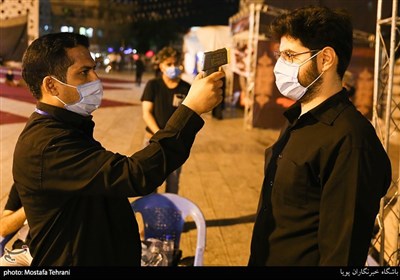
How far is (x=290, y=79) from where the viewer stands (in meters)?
1.98

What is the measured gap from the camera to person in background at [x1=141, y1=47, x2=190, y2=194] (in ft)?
16.8

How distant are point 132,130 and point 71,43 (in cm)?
943

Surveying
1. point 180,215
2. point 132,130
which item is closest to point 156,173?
point 180,215

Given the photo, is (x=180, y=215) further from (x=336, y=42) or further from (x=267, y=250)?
(x=336, y=42)

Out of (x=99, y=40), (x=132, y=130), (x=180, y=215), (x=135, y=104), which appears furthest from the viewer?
(x=99, y=40)

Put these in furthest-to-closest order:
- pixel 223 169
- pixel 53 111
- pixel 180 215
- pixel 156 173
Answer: pixel 223 169
pixel 180 215
pixel 53 111
pixel 156 173

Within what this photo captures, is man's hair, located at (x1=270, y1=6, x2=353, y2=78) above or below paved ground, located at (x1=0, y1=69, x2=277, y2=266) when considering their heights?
above

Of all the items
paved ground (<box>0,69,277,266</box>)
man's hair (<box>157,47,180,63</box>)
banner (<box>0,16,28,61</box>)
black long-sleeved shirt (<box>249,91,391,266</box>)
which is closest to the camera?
black long-sleeved shirt (<box>249,91,391,266</box>)

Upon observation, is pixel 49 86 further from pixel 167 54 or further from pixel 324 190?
pixel 167 54

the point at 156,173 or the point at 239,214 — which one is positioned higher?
the point at 156,173

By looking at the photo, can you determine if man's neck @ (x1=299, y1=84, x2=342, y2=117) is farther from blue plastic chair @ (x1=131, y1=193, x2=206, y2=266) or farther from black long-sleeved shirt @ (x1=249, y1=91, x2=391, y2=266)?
blue plastic chair @ (x1=131, y1=193, x2=206, y2=266)

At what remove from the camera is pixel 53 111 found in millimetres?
1816

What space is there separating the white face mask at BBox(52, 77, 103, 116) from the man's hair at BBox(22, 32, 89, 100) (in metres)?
0.06

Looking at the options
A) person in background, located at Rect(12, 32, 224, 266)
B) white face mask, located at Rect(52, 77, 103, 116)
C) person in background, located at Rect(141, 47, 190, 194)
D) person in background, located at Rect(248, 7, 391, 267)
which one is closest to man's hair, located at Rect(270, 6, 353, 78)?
person in background, located at Rect(248, 7, 391, 267)
